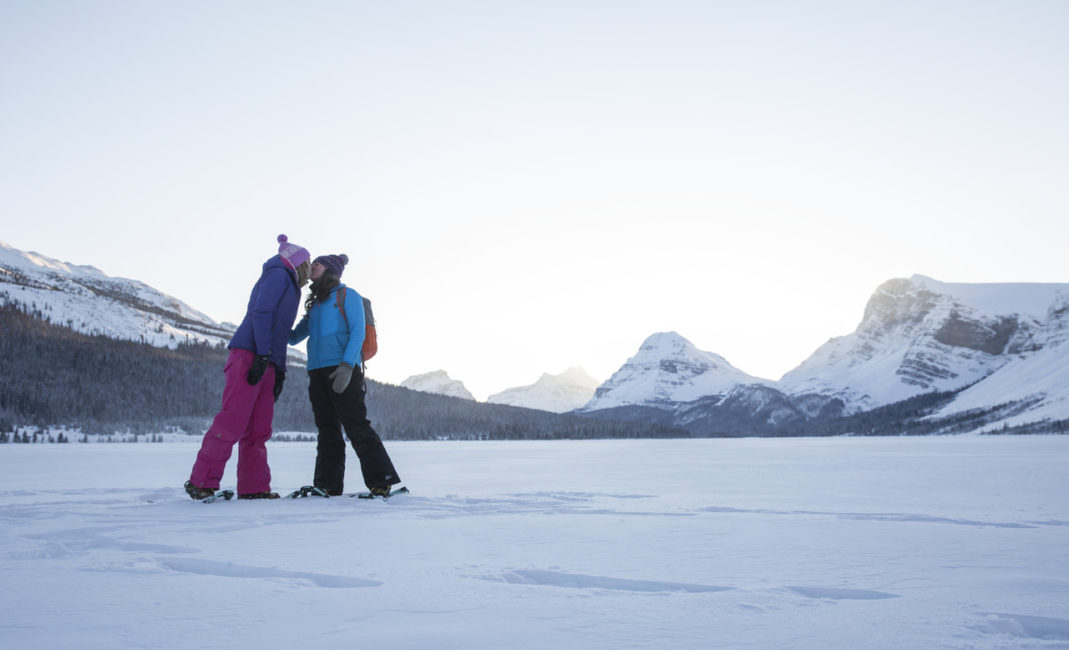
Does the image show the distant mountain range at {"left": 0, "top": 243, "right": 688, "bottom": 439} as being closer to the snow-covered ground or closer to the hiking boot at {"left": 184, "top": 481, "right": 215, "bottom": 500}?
the hiking boot at {"left": 184, "top": 481, "right": 215, "bottom": 500}

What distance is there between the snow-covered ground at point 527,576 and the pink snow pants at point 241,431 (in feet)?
1.21

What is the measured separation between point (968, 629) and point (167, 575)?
9.50 ft

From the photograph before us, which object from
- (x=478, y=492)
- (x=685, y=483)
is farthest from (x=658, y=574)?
(x=685, y=483)

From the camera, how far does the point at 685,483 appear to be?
27.2ft

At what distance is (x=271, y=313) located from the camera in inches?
238

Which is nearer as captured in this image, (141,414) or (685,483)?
(685,483)

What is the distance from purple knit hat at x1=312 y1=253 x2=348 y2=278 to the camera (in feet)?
21.9

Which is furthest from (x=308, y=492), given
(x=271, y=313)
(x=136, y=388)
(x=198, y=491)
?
(x=136, y=388)

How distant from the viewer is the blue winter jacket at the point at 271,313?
596 centimetres

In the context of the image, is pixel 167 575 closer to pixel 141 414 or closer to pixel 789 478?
pixel 789 478

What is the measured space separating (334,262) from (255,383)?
145 cm

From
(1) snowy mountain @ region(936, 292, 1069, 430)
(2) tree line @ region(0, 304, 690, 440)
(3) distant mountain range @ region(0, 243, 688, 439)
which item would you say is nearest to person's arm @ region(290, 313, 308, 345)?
(3) distant mountain range @ region(0, 243, 688, 439)

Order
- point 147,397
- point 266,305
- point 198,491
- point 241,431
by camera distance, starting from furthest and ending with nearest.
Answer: point 147,397 → point 266,305 → point 241,431 → point 198,491

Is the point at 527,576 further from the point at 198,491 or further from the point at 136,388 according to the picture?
the point at 136,388
